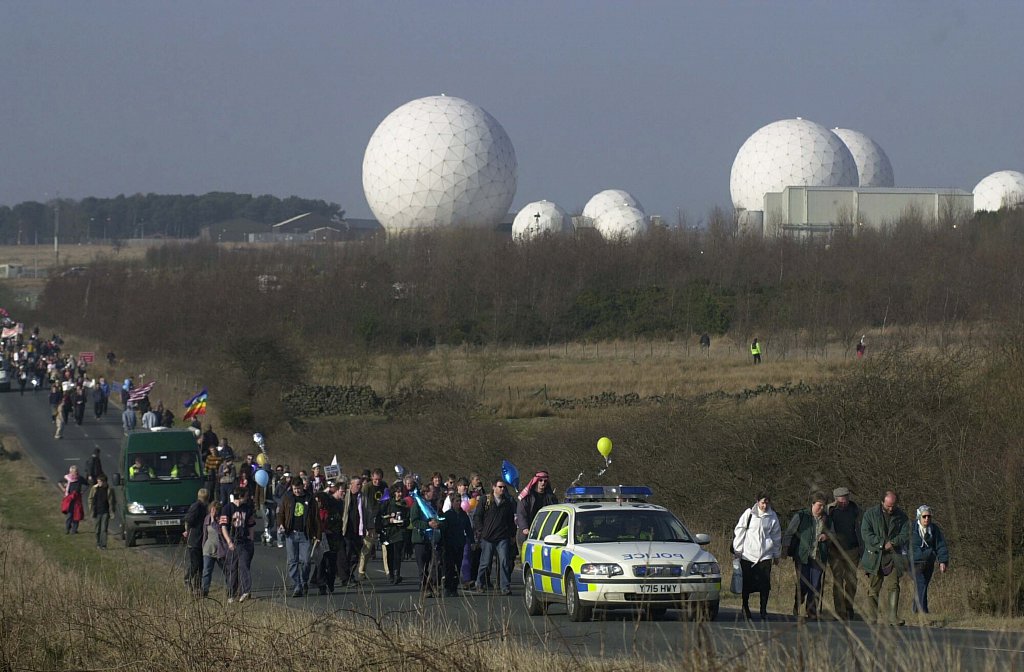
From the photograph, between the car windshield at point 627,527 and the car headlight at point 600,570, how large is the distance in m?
0.66

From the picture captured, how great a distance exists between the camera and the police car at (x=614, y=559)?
13383mm

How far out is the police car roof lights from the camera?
1545 cm

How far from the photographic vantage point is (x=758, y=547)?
47.2ft

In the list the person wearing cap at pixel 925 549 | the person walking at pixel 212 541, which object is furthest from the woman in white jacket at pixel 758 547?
the person walking at pixel 212 541

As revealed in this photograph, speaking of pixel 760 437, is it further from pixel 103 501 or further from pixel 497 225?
pixel 497 225

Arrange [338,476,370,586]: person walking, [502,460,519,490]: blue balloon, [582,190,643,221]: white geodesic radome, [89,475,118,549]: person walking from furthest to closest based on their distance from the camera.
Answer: [582,190,643,221]: white geodesic radome < [89,475,118,549]: person walking < [502,460,519,490]: blue balloon < [338,476,370,586]: person walking

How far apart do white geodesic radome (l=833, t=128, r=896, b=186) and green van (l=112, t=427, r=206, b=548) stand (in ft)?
296

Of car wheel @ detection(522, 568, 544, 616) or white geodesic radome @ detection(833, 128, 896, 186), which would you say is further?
white geodesic radome @ detection(833, 128, 896, 186)

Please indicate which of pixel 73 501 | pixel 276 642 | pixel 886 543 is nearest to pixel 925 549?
pixel 886 543

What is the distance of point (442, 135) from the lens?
9681cm

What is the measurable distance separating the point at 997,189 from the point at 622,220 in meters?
30.5

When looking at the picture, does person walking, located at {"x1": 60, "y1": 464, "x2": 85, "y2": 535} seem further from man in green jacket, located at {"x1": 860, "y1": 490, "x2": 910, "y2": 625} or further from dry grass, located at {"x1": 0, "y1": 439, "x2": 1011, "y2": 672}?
man in green jacket, located at {"x1": 860, "y1": 490, "x2": 910, "y2": 625}

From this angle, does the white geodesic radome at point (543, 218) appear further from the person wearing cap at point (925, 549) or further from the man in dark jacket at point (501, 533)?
the person wearing cap at point (925, 549)

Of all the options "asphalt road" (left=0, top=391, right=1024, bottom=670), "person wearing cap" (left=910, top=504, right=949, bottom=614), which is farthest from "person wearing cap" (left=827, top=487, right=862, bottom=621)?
"asphalt road" (left=0, top=391, right=1024, bottom=670)
